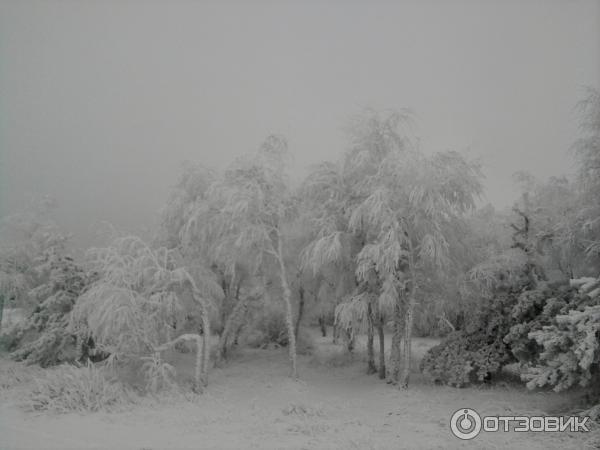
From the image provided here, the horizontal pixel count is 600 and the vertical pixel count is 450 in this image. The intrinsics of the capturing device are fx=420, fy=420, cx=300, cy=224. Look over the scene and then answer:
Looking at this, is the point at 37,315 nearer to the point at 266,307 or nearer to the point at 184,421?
the point at 266,307

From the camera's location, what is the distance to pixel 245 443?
8.53 metres

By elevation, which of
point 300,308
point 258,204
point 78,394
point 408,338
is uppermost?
point 258,204

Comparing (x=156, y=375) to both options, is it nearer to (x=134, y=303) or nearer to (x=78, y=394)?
(x=78, y=394)

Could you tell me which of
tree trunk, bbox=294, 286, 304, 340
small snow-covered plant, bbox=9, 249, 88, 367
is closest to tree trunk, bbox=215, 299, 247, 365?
tree trunk, bbox=294, 286, 304, 340

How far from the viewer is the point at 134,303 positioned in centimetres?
1241

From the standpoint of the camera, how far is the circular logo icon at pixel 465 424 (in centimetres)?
909

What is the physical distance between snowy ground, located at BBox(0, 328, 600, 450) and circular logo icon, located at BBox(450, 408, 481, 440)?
8.7 inches

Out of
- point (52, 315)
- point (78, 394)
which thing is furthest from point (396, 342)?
point (52, 315)

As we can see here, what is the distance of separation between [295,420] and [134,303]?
577 centimetres

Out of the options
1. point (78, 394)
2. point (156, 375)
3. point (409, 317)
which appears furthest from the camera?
point (409, 317)

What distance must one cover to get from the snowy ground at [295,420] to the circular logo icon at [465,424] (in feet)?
0.73

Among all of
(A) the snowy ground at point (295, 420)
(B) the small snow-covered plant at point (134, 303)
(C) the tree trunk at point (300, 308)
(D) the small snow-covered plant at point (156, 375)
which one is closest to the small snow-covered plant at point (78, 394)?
(A) the snowy ground at point (295, 420)

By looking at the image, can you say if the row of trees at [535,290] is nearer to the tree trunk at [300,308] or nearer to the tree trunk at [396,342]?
the tree trunk at [396,342]

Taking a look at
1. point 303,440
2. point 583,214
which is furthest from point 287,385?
point 583,214
